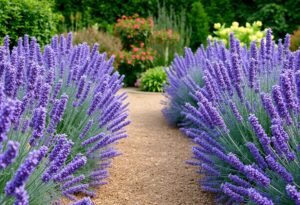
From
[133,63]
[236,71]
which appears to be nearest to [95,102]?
[236,71]

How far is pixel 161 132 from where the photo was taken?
5844 mm

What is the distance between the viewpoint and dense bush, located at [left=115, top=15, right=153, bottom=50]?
486 inches

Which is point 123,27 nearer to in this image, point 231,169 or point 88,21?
point 88,21

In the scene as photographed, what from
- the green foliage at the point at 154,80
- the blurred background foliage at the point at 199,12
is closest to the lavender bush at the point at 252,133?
the green foliage at the point at 154,80

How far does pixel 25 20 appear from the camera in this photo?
6.88m

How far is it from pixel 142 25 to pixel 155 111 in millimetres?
5382

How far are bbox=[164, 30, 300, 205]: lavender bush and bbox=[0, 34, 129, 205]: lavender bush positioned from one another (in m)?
0.74

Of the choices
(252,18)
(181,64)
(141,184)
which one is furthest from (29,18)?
(252,18)

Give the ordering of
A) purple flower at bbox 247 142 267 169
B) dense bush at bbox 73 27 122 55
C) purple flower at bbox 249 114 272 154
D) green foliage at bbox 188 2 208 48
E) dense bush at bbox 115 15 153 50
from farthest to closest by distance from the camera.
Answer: green foliage at bbox 188 2 208 48
dense bush at bbox 115 15 153 50
dense bush at bbox 73 27 122 55
purple flower at bbox 247 142 267 169
purple flower at bbox 249 114 272 154

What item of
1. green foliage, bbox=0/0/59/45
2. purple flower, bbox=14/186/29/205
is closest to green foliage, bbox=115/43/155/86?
green foliage, bbox=0/0/59/45

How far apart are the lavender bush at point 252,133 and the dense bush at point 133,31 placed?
838cm

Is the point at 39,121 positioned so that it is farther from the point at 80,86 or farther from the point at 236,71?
the point at 236,71

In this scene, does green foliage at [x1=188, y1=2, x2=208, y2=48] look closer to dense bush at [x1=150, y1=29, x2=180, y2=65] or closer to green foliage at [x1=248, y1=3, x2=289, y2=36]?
dense bush at [x1=150, y1=29, x2=180, y2=65]

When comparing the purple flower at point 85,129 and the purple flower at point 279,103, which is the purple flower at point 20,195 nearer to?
the purple flower at point 279,103
